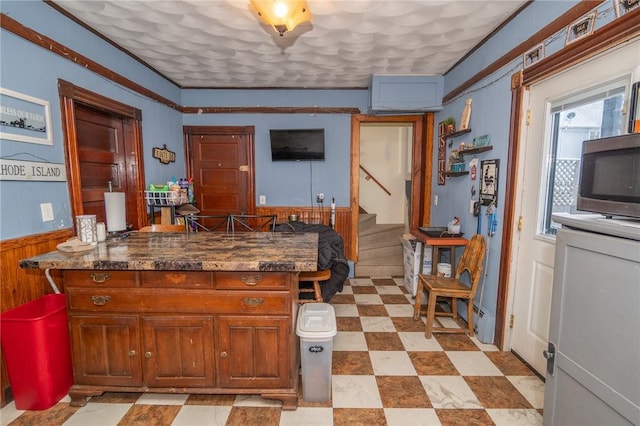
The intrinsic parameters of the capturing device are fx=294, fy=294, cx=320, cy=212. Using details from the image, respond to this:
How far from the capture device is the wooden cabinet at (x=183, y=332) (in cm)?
172

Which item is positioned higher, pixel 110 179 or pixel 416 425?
pixel 110 179

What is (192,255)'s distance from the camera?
1.77 metres

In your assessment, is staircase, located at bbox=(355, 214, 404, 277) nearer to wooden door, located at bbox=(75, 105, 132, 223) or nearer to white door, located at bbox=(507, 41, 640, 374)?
white door, located at bbox=(507, 41, 640, 374)

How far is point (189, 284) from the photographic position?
173cm

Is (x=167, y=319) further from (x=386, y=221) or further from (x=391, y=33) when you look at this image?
(x=386, y=221)

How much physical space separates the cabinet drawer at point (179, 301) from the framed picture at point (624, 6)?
89.6 inches

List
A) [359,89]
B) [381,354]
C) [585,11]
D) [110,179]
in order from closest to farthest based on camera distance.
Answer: [585,11] < [381,354] < [110,179] < [359,89]

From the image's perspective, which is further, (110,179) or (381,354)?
(110,179)

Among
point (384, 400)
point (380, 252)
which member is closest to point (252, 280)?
point (384, 400)

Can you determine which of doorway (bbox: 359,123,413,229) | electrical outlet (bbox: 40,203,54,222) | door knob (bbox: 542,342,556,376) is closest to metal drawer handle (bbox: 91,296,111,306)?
electrical outlet (bbox: 40,203,54,222)

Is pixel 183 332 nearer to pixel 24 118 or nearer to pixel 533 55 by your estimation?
pixel 24 118

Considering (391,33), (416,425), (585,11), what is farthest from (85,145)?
(585,11)

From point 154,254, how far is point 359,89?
3445 mm

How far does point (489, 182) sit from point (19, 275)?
3.61 metres
